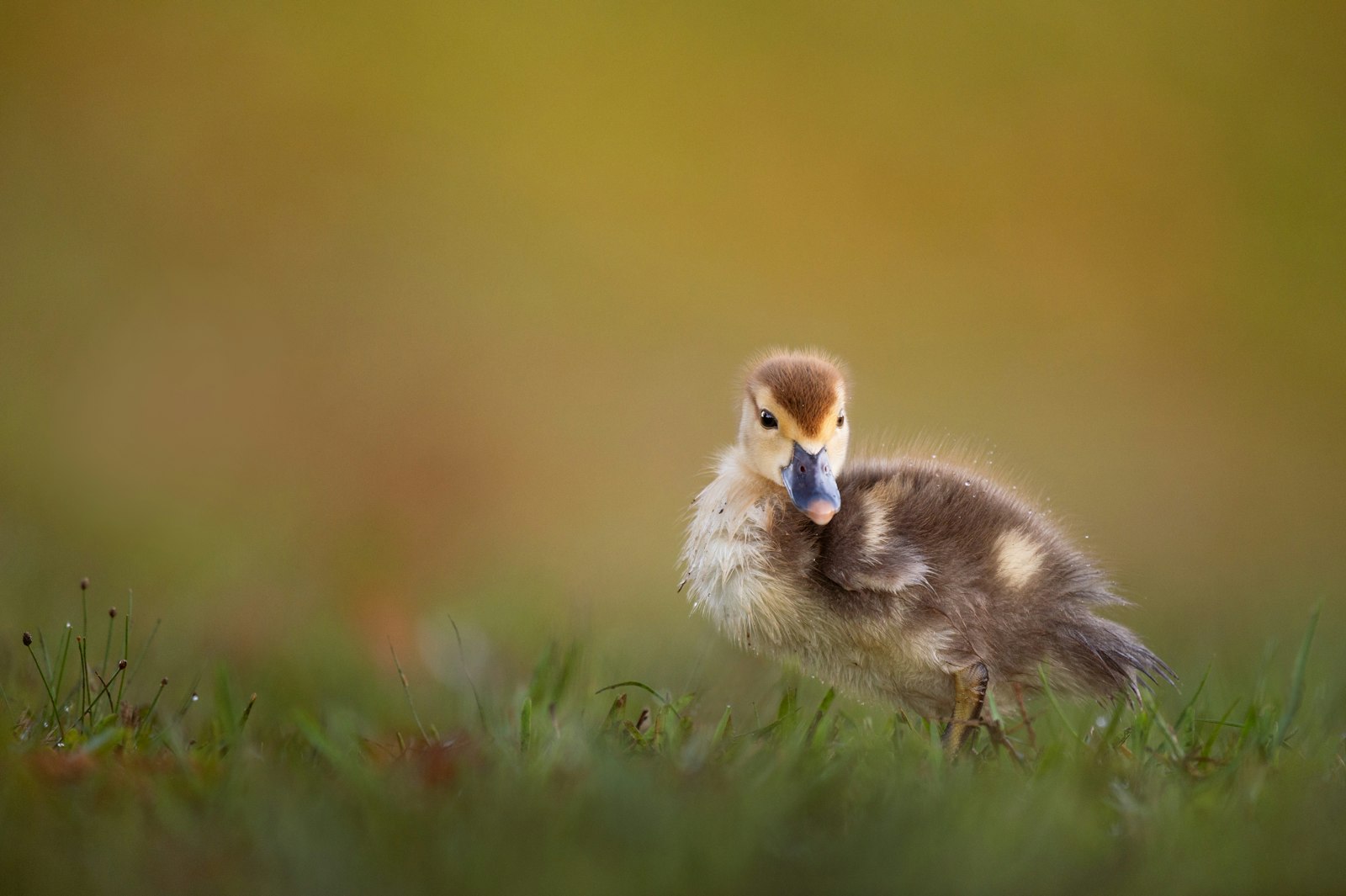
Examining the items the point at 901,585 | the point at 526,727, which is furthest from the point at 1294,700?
the point at 526,727

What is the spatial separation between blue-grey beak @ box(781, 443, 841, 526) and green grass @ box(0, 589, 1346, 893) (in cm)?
43

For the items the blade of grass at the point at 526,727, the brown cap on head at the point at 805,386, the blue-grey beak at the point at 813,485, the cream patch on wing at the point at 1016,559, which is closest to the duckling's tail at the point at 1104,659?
the cream patch on wing at the point at 1016,559

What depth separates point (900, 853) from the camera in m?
1.51

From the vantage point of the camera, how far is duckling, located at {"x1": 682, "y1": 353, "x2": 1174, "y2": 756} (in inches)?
94.0

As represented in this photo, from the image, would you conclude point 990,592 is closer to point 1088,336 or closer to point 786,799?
point 786,799

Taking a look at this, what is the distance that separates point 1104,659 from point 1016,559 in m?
0.27

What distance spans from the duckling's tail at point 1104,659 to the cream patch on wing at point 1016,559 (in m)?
0.14

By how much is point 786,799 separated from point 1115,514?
203 inches

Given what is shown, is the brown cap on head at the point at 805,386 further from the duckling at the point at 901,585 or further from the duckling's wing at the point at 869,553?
the duckling's wing at the point at 869,553

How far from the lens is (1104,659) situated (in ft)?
8.07

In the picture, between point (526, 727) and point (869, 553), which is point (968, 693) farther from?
point (526, 727)

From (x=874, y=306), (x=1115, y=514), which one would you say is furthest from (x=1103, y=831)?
(x=874, y=306)

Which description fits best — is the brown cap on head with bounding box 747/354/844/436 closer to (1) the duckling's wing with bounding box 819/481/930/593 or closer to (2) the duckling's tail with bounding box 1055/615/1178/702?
(1) the duckling's wing with bounding box 819/481/930/593

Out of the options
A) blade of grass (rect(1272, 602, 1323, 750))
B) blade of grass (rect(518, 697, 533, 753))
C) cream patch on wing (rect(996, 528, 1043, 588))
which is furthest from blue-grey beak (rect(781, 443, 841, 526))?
blade of grass (rect(1272, 602, 1323, 750))
